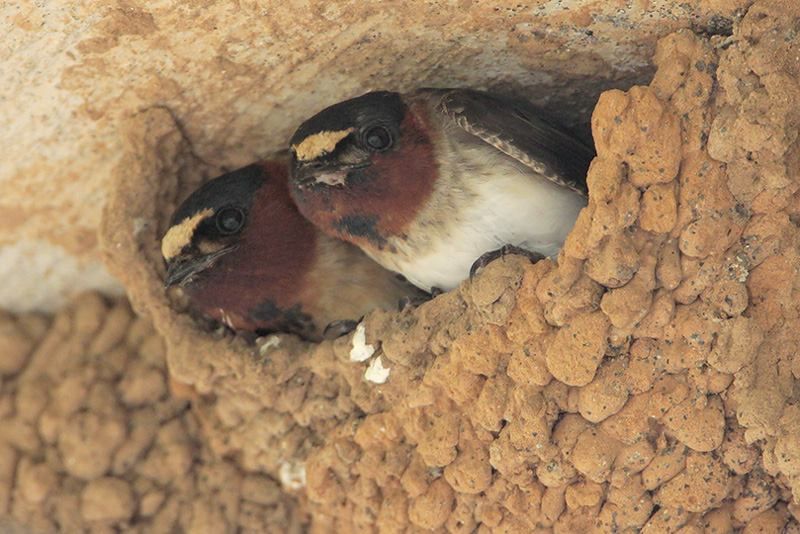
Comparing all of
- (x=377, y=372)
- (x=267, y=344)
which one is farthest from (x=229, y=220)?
(x=377, y=372)

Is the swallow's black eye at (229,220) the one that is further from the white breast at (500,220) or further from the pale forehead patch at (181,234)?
the white breast at (500,220)

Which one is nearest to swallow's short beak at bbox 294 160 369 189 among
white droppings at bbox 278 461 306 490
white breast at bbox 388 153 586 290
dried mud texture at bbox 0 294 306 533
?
white breast at bbox 388 153 586 290

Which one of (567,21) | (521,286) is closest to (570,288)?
(521,286)

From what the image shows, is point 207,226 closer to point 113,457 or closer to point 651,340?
point 113,457

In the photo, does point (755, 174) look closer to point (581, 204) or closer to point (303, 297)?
point (581, 204)

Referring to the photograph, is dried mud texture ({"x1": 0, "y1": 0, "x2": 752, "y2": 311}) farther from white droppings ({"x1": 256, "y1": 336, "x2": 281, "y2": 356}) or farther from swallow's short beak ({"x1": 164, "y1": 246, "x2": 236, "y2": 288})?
white droppings ({"x1": 256, "y1": 336, "x2": 281, "y2": 356})

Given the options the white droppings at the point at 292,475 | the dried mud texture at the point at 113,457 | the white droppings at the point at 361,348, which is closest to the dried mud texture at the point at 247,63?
the dried mud texture at the point at 113,457

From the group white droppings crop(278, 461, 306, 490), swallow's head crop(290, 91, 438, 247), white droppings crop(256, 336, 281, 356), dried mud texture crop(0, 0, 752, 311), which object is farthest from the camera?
white droppings crop(278, 461, 306, 490)
